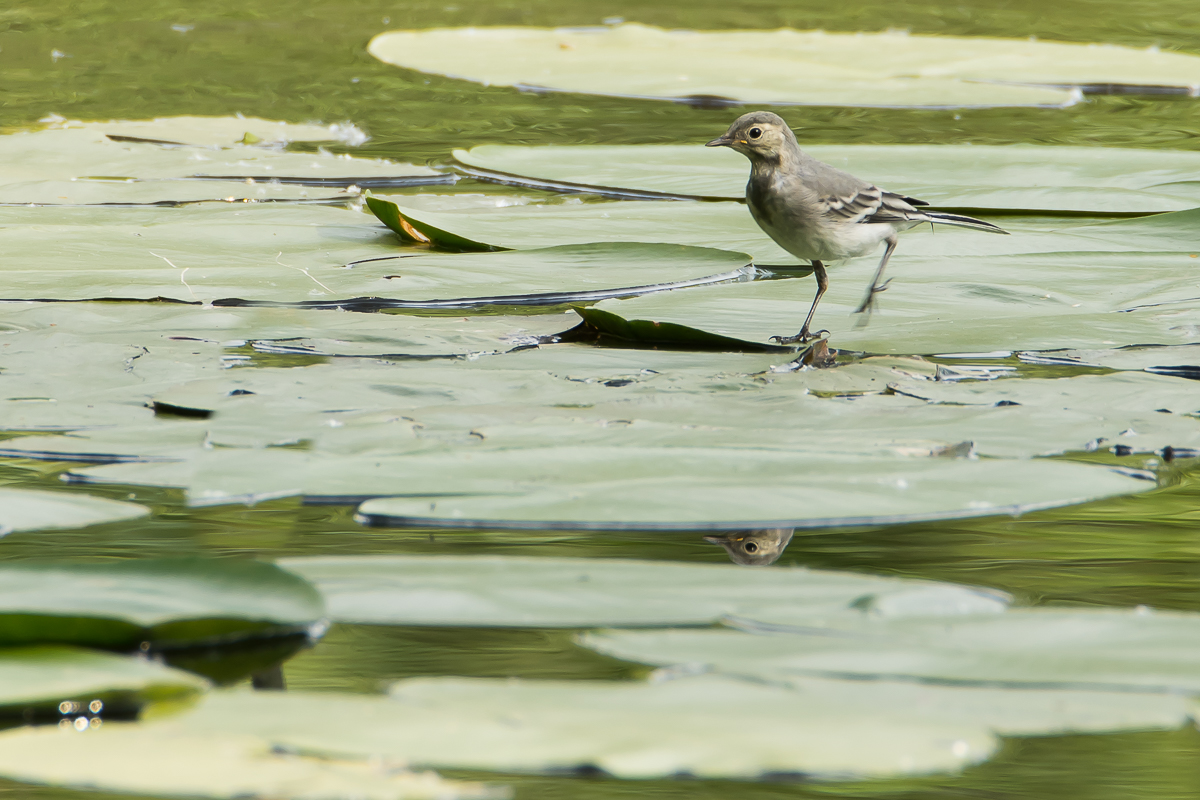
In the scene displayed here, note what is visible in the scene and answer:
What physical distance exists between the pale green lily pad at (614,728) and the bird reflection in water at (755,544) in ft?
1.27

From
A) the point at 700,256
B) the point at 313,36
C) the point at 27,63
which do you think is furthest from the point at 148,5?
the point at 700,256

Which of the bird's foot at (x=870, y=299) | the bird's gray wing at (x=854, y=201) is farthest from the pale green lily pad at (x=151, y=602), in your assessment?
the bird's gray wing at (x=854, y=201)

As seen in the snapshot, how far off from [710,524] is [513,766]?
562mm

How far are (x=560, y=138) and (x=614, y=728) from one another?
366 cm

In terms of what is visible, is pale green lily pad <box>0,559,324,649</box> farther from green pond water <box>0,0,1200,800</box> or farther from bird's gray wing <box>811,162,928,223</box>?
bird's gray wing <box>811,162,928,223</box>

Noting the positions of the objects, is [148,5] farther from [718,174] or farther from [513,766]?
[513,766]

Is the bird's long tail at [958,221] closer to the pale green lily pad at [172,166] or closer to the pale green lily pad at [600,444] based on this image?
the pale green lily pad at [600,444]

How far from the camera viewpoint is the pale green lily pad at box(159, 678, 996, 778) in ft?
3.14

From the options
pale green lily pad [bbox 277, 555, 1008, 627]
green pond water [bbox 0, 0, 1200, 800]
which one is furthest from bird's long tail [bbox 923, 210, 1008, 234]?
pale green lily pad [bbox 277, 555, 1008, 627]

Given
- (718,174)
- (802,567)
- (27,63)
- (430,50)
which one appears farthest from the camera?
(430,50)

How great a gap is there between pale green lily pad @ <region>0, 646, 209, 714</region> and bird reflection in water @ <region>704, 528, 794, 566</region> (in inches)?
22.6

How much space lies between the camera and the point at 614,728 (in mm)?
1018

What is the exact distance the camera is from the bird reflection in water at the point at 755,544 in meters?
1.49

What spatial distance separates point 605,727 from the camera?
1.02 metres
